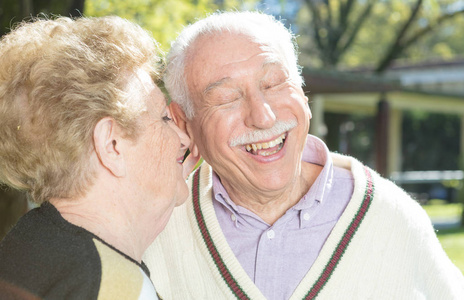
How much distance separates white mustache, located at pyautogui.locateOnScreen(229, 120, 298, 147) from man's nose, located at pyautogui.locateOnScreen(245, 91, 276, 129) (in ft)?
0.08

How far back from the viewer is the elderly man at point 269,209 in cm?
222

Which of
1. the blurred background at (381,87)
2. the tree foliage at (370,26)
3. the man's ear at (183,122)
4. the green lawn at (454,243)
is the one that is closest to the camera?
the man's ear at (183,122)

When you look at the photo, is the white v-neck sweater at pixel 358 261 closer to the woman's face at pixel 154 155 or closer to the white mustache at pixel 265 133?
the white mustache at pixel 265 133

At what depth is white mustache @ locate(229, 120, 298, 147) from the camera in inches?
89.3

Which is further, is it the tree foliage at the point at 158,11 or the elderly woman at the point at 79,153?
the tree foliage at the point at 158,11

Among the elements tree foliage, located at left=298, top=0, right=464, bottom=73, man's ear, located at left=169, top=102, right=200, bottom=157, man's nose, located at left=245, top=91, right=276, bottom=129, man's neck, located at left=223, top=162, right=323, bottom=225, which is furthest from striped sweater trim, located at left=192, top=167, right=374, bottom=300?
tree foliage, located at left=298, top=0, right=464, bottom=73

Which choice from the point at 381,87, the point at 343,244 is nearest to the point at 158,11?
the point at 381,87

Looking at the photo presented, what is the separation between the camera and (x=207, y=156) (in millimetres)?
2453

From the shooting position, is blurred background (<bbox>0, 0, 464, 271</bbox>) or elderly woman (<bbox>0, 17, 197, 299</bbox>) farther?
blurred background (<bbox>0, 0, 464, 271</bbox>)

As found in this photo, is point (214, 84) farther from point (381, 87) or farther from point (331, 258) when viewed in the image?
point (381, 87)

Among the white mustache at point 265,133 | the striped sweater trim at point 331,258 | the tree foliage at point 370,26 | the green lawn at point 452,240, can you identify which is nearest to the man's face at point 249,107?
the white mustache at point 265,133

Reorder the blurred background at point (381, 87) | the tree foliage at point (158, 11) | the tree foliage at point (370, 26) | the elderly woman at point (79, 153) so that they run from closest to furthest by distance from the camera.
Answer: the elderly woman at point (79, 153)
the tree foliage at point (158, 11)
the blurred background at point (381, 87)
the tree foliage at point (370, 26)

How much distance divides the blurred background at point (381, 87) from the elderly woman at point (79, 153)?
2648 mm

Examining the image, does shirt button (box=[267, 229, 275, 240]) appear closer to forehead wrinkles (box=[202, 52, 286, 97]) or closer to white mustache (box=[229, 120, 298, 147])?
white mustache (box=[229, 120, 298, 147])
